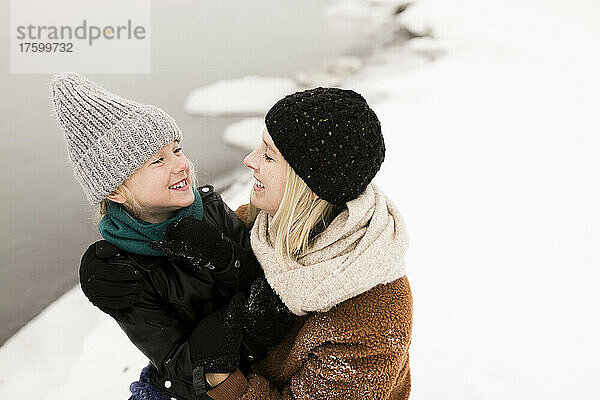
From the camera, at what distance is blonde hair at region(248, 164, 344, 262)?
115 cm

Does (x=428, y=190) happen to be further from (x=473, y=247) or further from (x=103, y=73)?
(x=103, y=73)

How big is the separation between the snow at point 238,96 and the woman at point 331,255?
1.42 m

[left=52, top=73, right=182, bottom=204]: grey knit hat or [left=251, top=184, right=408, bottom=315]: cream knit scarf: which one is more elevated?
[left=52, top=73, right=182, bottom=204]: grey knit hat

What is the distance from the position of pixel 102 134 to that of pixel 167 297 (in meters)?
0.35

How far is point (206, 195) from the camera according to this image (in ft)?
4.51

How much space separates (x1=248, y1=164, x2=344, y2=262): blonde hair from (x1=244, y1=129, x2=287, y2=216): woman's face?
1 centimetres

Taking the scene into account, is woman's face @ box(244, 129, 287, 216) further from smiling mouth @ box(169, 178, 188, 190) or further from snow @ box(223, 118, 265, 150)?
snow @ box(223, 118, 265, 150)

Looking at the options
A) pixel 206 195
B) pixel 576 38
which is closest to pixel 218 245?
pixel 206 195

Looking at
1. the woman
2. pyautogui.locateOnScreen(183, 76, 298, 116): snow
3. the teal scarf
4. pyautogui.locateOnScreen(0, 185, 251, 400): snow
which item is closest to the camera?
the woman

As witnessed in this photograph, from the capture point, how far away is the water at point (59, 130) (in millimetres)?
2342

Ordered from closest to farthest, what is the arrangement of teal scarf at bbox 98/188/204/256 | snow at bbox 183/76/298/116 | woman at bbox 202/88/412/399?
woman at bbox 202/88/412/399 < teal scarf at bbox 98/188/204/256 < snow at bbox 183/76/298/116

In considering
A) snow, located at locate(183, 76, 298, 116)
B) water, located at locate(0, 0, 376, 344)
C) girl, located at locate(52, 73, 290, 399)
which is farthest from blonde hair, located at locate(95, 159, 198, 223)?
snow, located at locate(183, 76, 298, 116)

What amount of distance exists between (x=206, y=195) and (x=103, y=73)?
122 centimetres

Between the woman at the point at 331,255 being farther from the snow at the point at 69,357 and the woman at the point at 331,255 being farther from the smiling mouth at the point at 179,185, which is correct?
the snow at the point at 69,357
